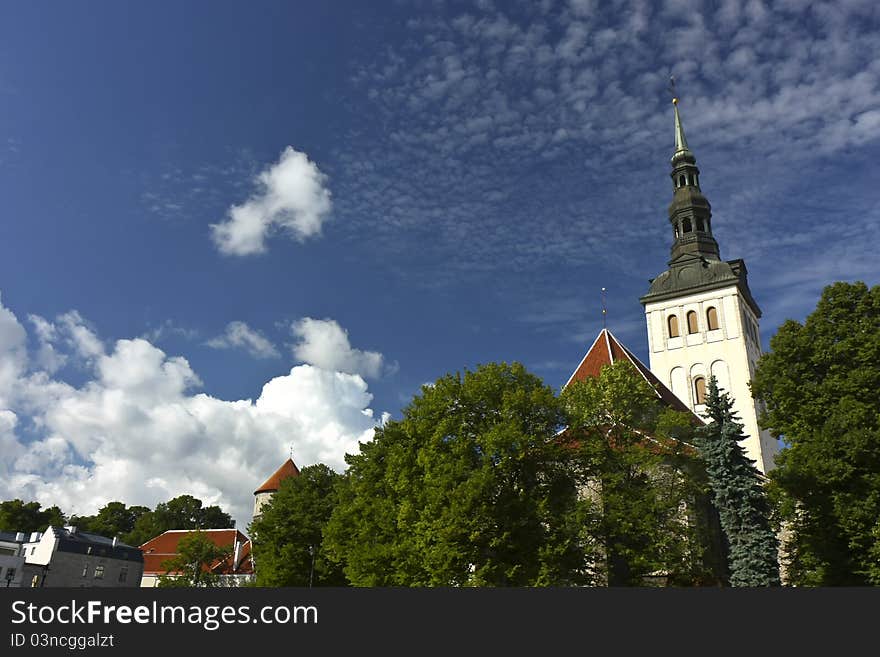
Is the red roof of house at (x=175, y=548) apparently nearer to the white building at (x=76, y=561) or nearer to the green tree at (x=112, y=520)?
the white building at (x=76, y=561)

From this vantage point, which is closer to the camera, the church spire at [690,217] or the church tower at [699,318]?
the church tower at [699,318]

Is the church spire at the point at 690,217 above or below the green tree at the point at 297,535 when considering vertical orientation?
above

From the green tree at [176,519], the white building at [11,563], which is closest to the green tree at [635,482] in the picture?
the white building at [11,563]

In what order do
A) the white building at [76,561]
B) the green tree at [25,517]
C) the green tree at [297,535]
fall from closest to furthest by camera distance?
the green tree at [297,535] < the white building at [76,561] < the green tree at [25,517]

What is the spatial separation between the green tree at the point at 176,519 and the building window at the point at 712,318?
75.7m

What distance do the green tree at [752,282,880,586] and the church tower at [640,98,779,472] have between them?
20.2 metres

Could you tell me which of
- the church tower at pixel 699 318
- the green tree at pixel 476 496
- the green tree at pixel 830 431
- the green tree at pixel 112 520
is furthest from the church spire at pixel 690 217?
the green tree at pixel 112 520

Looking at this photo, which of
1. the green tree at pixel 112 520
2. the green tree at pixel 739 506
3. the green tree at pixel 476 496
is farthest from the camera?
the green tree at pixel 112 520

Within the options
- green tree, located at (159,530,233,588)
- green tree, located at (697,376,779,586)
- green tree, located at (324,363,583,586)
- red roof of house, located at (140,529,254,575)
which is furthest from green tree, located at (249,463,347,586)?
red roof of house, located at (140,529,254,575)

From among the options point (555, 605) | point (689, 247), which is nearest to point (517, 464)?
point (555, 605)

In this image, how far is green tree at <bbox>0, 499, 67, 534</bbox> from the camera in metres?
85.7

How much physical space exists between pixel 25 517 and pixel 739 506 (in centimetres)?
8965

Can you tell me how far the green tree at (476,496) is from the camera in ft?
82.0

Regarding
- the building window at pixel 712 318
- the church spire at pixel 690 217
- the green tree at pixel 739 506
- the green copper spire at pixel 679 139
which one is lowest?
the green tree at pixel 739 506
